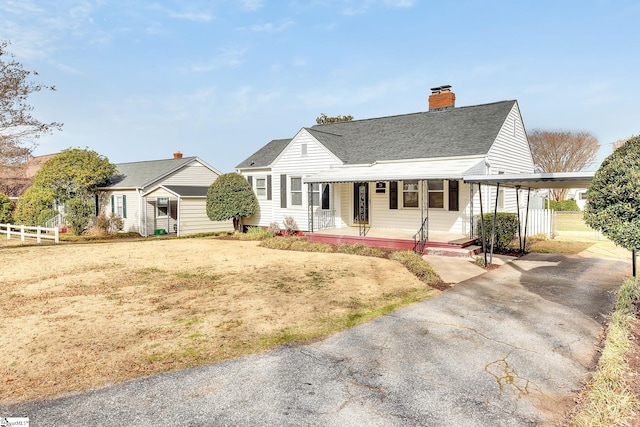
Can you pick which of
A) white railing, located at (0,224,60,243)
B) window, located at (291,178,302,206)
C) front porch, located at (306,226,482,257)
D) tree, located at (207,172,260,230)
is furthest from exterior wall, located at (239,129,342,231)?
white railing, located at (0,224,60,243)

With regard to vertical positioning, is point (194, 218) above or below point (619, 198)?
below

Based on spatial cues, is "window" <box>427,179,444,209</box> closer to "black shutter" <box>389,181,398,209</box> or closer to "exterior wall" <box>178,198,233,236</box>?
"black shutter" <box>389,181,398,209</box>

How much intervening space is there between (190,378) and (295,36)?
17051 millimetres

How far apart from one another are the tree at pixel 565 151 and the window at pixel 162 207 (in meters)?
42.0

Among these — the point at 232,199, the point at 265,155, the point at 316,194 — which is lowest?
the point at 232,199

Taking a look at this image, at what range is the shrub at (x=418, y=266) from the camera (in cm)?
970

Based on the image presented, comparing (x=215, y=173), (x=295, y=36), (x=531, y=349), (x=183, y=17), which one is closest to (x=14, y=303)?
(x=531, y=349)

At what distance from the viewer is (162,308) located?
24.6 ft

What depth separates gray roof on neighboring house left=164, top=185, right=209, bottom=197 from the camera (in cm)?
2286

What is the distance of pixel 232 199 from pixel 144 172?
31.9 feet

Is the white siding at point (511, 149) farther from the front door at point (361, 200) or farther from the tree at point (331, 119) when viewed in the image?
the tree at point (331, 119)

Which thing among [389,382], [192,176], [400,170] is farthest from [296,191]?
[389,382]

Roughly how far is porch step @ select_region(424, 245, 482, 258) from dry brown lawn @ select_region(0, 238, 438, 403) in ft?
6.81

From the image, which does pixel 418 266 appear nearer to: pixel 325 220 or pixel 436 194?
pixel 436 194
